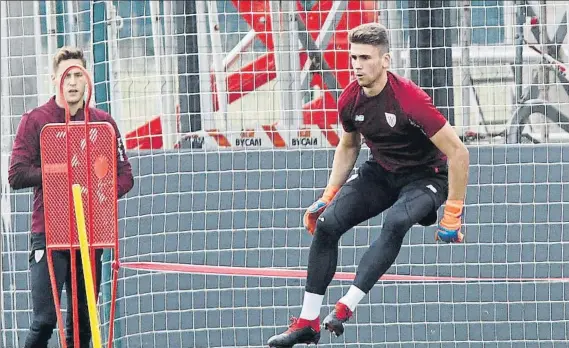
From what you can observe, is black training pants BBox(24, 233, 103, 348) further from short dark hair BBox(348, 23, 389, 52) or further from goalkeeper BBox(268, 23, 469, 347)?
short dark hair BBox(348, 23, 389, 52)

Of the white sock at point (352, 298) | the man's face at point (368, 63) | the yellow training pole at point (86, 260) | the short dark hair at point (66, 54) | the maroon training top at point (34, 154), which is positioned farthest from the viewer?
the short dark hair at point (66, 54)

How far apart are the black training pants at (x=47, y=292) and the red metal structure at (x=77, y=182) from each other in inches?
14.8

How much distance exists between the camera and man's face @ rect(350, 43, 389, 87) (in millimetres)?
7031

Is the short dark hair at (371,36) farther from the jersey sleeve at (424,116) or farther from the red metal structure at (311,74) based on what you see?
the red metal structure at (311,74)

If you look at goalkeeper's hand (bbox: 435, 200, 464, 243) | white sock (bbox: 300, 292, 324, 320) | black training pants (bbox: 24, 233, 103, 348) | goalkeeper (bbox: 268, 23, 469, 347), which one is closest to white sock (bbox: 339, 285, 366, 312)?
goalkeeper (bbox: 268, 23, 469, 347)

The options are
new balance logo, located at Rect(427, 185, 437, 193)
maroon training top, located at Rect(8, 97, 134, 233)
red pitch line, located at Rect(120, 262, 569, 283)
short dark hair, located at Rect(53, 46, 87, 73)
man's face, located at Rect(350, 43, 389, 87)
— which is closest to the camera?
man's face, located at Rect(350, 43, 389, 87)

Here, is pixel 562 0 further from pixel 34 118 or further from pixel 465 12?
pixel 34 118

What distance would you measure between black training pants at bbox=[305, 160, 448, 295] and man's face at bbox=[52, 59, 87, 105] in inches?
64.8

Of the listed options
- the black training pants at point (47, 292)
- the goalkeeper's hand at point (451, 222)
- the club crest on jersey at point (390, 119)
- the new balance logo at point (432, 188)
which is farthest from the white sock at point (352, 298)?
the black training pants at point (47, 292)

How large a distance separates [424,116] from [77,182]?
194cm

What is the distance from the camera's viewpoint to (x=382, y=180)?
24.3 ft

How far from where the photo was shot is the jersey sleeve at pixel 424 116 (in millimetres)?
6961

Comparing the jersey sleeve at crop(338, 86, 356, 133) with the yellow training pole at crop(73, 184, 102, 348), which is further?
the jersey sleeve at crop(338, 86, 356, 133)

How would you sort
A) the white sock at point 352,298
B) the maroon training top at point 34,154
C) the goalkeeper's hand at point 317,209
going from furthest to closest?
the maroon training top at point 34,154 → the goalkeeper's hand at point 317,209 → the white sock at point 352,298
